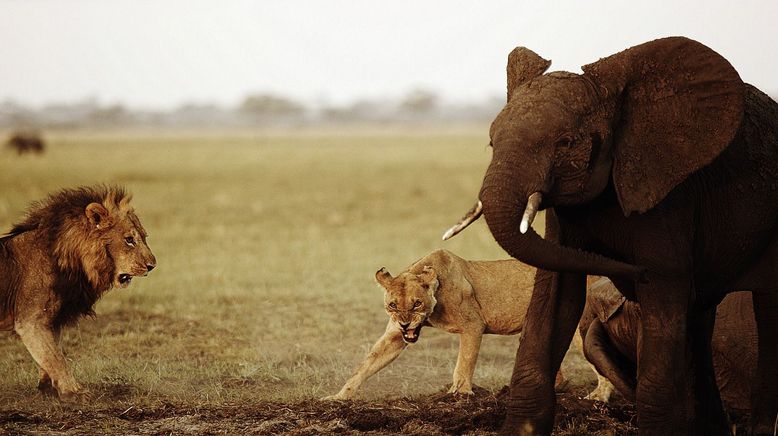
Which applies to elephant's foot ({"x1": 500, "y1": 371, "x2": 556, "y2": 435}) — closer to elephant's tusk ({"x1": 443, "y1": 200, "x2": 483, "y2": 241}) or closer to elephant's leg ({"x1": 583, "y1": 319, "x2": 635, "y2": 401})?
elephant's tusk ({"x1": 443, "y1": 200, "x2": 483, "y2": 241})

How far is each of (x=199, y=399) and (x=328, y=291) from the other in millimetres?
5492

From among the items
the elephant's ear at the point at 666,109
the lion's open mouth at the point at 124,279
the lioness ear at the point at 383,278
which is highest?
the elephant's ear at the point at 666,109

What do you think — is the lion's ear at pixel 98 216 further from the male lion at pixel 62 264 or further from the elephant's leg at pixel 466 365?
the elephant's leg at pixel 466 365

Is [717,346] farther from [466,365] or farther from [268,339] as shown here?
[268,339]

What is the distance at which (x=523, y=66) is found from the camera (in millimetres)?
5793

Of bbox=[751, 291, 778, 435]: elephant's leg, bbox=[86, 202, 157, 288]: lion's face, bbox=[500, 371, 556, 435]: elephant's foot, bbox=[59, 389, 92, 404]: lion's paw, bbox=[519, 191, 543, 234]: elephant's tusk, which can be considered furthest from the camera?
bbox=[86, 202, 157, 288]: lion's face

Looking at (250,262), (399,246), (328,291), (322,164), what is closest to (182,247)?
(250,262)

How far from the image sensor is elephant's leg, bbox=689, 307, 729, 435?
261 inches

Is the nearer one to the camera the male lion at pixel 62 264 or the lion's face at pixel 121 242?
the male lion at pixel 62 264

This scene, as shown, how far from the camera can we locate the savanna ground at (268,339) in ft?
22.7

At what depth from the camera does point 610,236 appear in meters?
5.70

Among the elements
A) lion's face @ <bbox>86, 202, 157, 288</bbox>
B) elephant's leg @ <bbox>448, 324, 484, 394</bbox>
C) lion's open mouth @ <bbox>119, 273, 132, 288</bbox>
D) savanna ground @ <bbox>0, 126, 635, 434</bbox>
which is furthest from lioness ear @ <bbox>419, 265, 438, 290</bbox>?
lion's open mouth @ <bbox>119, 273, 132, 288</bbox>

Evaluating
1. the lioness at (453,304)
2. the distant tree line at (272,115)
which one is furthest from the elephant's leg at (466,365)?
the distant tree line at (272,115)

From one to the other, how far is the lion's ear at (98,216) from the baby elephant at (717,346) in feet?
12.8
